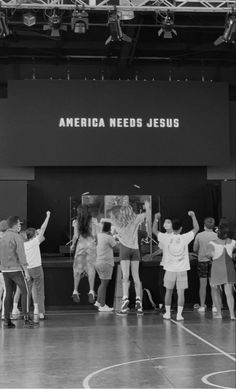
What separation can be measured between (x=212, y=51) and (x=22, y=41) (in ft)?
13.5

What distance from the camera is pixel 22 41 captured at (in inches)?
547

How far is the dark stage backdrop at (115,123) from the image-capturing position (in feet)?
45.9

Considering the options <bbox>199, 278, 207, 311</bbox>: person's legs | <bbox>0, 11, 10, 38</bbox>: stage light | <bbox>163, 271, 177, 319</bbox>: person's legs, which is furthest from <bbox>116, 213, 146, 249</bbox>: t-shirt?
<bbox>0, 11, 10, 38</bbox>: stage light

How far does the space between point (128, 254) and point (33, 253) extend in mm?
1601

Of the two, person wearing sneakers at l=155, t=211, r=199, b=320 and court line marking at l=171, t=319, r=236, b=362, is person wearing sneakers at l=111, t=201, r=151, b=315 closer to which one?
person wearing sneakers at l=155, t=211, r=199, b=320

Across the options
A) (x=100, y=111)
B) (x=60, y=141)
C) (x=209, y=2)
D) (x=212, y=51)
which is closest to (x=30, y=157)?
(x=60, y=141)

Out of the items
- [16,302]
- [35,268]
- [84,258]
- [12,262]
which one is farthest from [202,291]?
[12,262]

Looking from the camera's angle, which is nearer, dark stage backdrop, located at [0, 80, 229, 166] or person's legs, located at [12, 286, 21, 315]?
person's legs, located at [12, 286, 21, 315]

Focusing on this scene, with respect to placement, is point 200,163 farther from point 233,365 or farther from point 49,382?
point 49,382

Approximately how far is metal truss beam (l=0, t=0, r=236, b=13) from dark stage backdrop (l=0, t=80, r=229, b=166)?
13.7 ft

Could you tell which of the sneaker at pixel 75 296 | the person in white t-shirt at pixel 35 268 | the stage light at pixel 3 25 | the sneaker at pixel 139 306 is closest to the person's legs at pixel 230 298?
the sneaker at pixel 139 306

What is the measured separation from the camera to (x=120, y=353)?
7324mm

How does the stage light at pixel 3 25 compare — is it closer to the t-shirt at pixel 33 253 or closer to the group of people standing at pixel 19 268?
the group of people standing at pixel 19 268

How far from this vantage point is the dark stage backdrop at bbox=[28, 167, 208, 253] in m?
14.9
